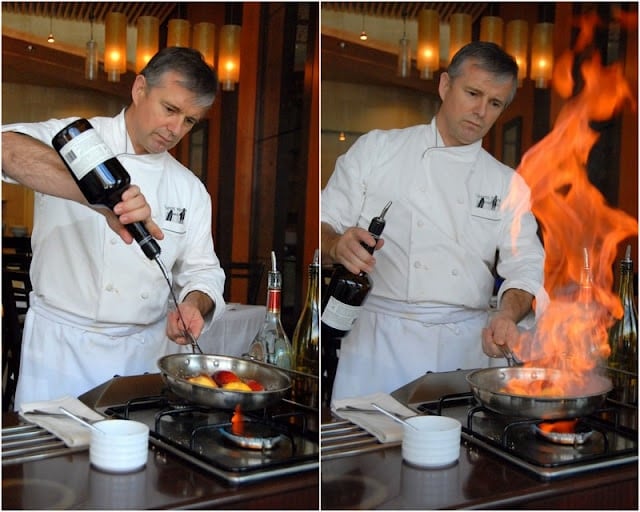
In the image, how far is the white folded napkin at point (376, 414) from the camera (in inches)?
55.0

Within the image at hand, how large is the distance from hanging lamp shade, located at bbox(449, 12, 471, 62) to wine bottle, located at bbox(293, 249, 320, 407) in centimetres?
47

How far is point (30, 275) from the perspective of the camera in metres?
1.33

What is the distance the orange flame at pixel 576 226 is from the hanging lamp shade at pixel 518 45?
77 millimetres

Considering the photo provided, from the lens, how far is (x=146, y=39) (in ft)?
4.54

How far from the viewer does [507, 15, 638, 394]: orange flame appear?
1520 mm

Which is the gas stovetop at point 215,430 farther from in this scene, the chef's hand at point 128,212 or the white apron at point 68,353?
the chef's hand at point 128,212

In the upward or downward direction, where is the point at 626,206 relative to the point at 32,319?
upward

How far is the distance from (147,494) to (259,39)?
85cm

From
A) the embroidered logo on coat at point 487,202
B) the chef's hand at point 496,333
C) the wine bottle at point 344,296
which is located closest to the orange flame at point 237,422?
the wine bottle at point 344,296

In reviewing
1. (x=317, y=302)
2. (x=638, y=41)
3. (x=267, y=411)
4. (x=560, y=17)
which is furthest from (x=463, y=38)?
(x=267, y=411)

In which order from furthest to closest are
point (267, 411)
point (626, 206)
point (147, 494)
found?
point (626, 206) < point (267, 411) < point (147, 494)

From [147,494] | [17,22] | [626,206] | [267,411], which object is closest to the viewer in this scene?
[147,494]

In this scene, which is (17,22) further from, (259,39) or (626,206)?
(626,206)

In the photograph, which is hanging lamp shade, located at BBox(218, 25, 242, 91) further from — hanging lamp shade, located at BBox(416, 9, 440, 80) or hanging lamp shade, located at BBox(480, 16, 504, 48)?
hanging lamp shade, located at BBox(480, 16, 504, 48)
